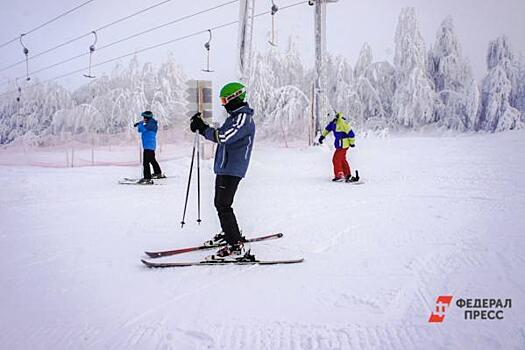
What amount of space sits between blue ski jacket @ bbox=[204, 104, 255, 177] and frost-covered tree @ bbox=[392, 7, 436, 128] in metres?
14.1

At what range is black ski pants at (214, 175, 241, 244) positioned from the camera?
3088mm

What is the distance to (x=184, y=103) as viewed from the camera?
18.2 meters

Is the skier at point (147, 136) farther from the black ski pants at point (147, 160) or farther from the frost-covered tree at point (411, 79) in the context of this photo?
the frost-covered tree at point (411, 79)

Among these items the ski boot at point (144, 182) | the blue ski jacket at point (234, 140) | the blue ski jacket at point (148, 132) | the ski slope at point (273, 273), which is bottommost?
the ski slope at point (273, 273)

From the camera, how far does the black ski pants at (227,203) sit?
3088mm

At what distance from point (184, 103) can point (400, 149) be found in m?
10.2

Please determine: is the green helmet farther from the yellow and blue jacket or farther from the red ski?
the yellow and blue jacket

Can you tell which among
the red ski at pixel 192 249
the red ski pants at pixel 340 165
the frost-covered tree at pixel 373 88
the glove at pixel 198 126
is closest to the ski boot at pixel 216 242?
the red ski at pixel 192 249

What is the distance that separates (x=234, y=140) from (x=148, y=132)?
5466mm

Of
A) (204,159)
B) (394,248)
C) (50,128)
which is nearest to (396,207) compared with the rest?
(394,248)

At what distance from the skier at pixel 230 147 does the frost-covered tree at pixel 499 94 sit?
42.4ft

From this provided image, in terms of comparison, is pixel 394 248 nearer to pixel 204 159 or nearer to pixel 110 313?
pixel 110 313

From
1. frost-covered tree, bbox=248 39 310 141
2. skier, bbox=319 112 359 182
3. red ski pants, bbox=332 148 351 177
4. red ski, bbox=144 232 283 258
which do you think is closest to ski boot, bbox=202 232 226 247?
red ski, bbox=144 232 283 258

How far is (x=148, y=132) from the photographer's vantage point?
313 inches
